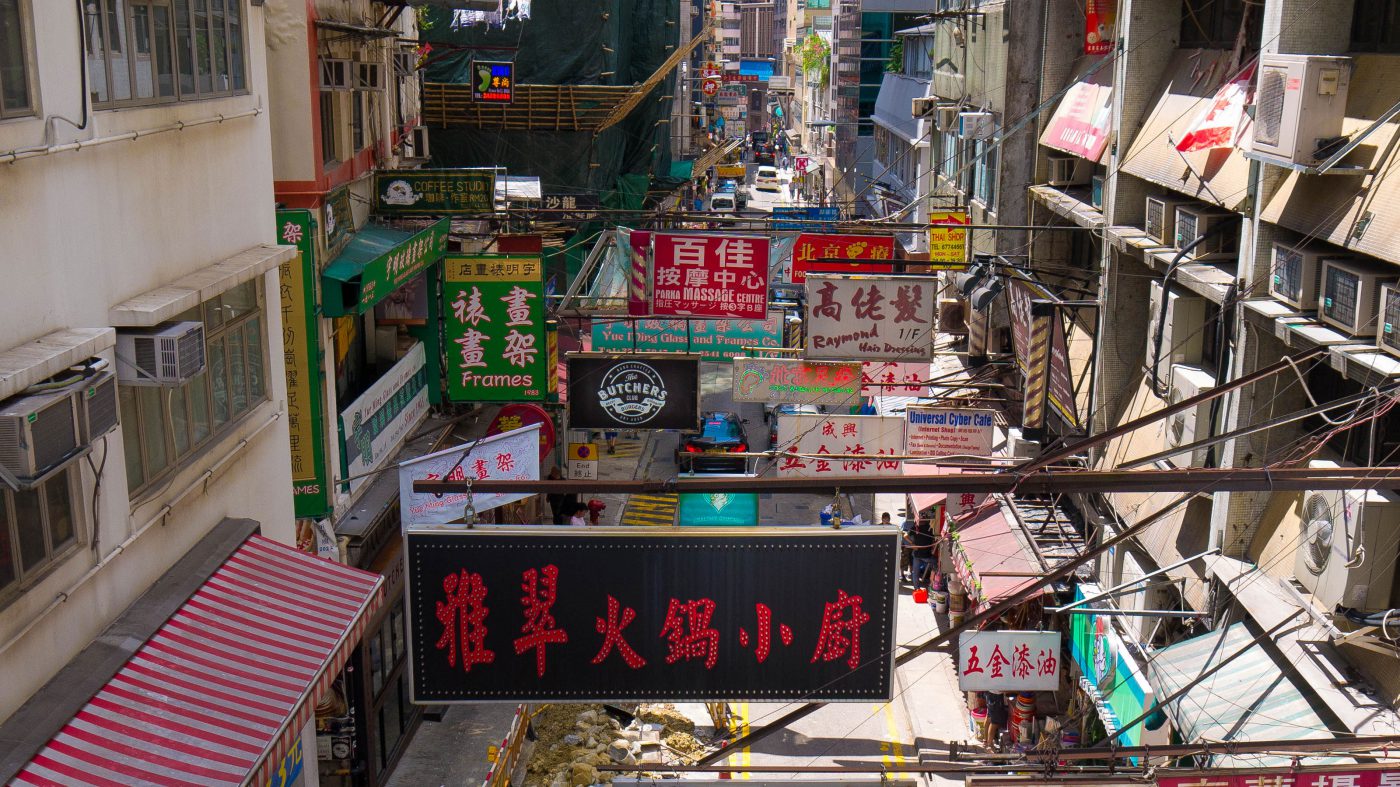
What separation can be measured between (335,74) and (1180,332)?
1103cm

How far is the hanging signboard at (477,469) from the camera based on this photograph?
13.2m

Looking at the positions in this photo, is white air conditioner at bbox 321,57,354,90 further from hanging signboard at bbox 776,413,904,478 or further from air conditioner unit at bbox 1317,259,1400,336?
air conditioner unit at bbox 1317,259,1400,336

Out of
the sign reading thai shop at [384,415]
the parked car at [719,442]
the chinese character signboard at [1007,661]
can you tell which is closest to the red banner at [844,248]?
the sign reading thai shop at [384,415]

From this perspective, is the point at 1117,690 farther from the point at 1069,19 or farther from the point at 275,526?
the point at 1069,19

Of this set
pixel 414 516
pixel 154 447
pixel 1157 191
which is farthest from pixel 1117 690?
pixel 154 447

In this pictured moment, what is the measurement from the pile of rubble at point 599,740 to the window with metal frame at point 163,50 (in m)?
8.78

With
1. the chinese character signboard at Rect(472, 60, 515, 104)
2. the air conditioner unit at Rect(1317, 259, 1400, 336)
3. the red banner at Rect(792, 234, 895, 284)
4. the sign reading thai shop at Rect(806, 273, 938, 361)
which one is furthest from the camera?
the chinese character signboard at Rect(472, 60, 515, 104)

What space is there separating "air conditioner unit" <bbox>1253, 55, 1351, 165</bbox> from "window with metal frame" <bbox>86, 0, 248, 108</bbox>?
358 inches

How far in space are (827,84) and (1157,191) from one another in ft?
223

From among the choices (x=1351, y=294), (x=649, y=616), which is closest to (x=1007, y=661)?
(x=1351, y=294)

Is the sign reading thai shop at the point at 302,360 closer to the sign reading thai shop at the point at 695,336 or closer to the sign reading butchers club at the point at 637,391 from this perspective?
the sign reading butchers club at the point at 637,391

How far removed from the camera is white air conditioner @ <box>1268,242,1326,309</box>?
36.7ft

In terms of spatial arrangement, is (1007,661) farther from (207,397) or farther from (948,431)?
(207,397)

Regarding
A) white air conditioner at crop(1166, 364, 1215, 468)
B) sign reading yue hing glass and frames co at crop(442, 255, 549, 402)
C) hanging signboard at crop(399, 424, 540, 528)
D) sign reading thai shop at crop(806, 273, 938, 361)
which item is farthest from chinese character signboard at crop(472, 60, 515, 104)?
white air conditioner at crop(1166, 364, 1215, 468)
